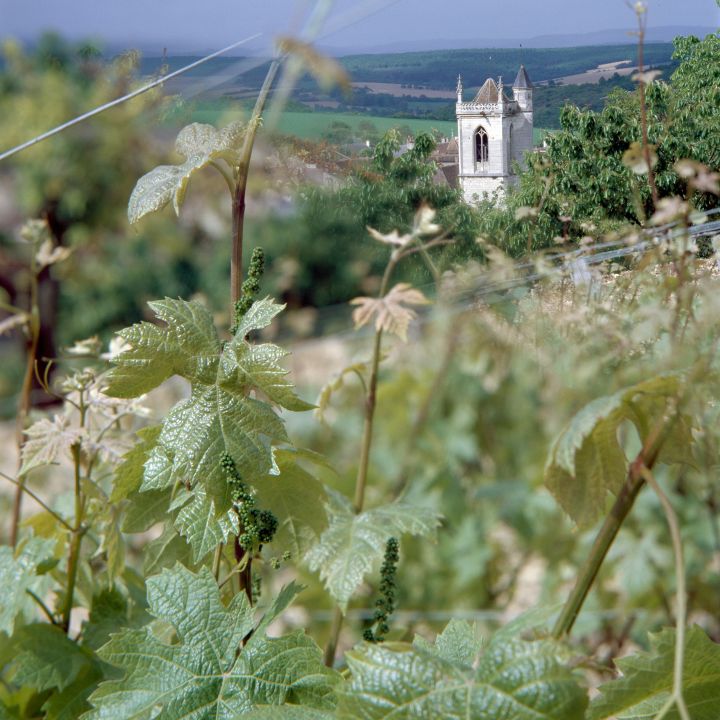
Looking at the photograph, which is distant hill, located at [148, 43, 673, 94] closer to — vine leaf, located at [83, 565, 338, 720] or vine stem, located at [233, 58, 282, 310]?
vine stem, located at [233, 58, 282, 310]

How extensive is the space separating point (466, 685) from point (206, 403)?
6.2 inches

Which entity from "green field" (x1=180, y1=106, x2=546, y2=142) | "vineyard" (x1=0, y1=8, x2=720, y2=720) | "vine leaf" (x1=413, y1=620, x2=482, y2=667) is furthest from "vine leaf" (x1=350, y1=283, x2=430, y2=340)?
"vine leaf" (x1=413, y1=620, x2=482, y2=667)

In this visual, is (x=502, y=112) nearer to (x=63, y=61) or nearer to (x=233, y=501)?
(x=233, y=501)

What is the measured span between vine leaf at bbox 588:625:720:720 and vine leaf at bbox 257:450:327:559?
0.51 ft

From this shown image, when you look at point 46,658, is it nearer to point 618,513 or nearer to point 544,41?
point 618,513

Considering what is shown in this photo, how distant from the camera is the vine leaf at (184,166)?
46 cm

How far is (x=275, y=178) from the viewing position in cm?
74

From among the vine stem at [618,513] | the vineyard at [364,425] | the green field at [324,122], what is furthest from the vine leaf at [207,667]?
the green field at [324,122]

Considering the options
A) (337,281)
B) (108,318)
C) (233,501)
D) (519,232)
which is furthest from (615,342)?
(108,318)

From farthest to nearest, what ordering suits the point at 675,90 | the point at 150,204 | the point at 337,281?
the point at 337,281
the point at 675,90
the point at 150,204

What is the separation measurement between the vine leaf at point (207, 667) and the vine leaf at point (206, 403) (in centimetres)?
3

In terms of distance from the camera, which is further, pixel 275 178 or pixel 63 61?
pixel 63 61

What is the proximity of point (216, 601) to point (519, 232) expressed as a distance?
0.98 ft

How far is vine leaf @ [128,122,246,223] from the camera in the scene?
0.46m
